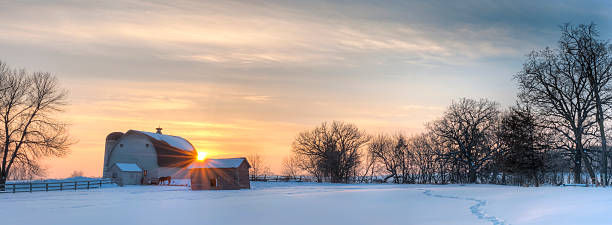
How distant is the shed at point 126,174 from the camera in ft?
189

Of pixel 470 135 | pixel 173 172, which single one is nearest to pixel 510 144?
pixel 470 135

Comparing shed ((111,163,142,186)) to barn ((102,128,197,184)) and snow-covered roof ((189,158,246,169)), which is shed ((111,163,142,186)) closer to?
barn ((102,128,197,184))

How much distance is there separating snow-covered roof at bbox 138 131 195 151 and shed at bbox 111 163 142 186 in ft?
19.9

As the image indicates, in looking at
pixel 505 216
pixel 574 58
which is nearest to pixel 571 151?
pixel 574 58

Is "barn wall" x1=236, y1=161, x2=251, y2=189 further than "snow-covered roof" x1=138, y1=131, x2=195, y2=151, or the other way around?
"snow-covered roof" x1=138, y1=131, x2=195, y2=151

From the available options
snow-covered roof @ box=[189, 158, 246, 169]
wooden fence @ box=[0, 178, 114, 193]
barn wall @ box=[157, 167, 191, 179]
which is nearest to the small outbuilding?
snow-covered roof @ box=[189, 158, 246, 169]

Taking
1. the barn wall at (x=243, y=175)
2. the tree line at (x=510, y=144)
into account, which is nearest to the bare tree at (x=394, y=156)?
the tree line at (x=510, y=144)

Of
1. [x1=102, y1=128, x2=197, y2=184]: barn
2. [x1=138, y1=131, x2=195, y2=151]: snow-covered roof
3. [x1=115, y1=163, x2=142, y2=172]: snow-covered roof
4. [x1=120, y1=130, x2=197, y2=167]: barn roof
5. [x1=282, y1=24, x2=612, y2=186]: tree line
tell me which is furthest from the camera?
[x1=138, y1=131, x2=195, y2=151]: snow-covered roof

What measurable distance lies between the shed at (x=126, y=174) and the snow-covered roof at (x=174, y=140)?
608cm

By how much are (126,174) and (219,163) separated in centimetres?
1831

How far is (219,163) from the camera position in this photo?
46.7 m

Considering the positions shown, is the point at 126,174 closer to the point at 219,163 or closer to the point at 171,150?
the point at 171,150

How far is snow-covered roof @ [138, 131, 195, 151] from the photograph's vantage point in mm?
66250

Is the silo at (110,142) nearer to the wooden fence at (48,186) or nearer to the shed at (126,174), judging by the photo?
the shed at (126,174)
